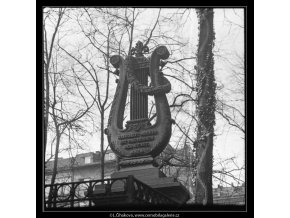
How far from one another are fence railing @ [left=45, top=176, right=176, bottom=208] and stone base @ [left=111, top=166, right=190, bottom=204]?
0.44 ft

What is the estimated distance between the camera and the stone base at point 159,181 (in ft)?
32.6

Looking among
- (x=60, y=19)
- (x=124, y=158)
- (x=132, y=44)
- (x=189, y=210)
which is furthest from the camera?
(x=132, y=44)

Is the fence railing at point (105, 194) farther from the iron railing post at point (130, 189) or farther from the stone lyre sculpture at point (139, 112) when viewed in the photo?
the stone lyre sculpture at point (139, 112)

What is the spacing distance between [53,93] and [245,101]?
3.47 meters

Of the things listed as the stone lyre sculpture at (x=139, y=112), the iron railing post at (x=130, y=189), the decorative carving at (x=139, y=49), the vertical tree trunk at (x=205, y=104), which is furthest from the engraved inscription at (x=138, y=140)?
the decorative carving at (x=139, y=49)

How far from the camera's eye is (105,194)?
9.79 m

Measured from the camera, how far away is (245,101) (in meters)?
10.1

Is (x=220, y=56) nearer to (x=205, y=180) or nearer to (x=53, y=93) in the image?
(x=205, y=180)

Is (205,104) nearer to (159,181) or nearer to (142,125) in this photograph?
(142,125)

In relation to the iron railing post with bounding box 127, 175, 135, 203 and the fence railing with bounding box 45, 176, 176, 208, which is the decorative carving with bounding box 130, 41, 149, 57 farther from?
the iron railing post with bounding box 127, 175, 135, 203

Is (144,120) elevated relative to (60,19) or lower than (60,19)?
lower

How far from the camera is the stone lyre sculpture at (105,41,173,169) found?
33.7 ft

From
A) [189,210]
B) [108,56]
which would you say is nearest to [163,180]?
[189,210]

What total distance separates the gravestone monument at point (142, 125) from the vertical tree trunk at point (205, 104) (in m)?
0.98
